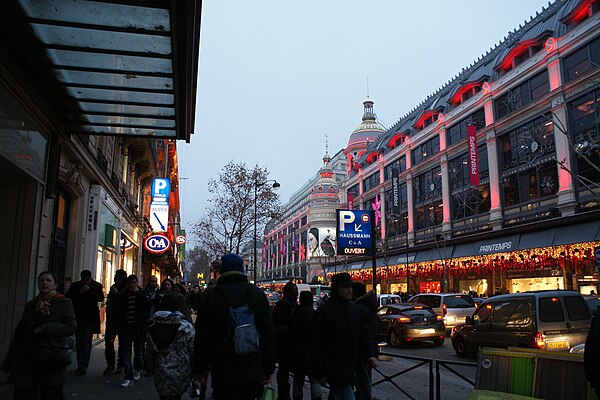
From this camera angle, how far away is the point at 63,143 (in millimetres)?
10500

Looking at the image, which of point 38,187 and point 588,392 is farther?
point 38,187

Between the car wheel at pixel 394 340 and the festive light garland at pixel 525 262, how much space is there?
50.4 feet

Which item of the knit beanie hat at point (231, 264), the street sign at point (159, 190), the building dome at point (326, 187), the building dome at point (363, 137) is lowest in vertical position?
the knit beanie hat at point (231, 264)

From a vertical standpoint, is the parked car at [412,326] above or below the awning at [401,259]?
below

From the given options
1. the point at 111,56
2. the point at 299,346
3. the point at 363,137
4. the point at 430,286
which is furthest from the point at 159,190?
the point at 363,137

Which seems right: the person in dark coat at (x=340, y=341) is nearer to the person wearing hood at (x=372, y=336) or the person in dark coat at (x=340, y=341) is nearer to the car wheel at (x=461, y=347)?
the person wearing hood at (x=372, y=336)

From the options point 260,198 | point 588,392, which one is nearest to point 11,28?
point 588,392

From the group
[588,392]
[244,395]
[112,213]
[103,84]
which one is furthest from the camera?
[112,213]

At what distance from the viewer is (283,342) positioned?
6.88m

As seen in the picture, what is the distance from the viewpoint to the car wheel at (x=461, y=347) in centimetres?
1286

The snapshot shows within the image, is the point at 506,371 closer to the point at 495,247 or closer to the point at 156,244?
the point at 156,244

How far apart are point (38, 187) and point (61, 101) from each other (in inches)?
67.9

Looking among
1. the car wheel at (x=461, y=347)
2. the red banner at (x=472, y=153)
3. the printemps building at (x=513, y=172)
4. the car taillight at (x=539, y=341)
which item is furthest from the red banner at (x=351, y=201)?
the car taillight at (x=539, y=341)

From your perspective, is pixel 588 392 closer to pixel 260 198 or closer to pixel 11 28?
pixel 11 28
